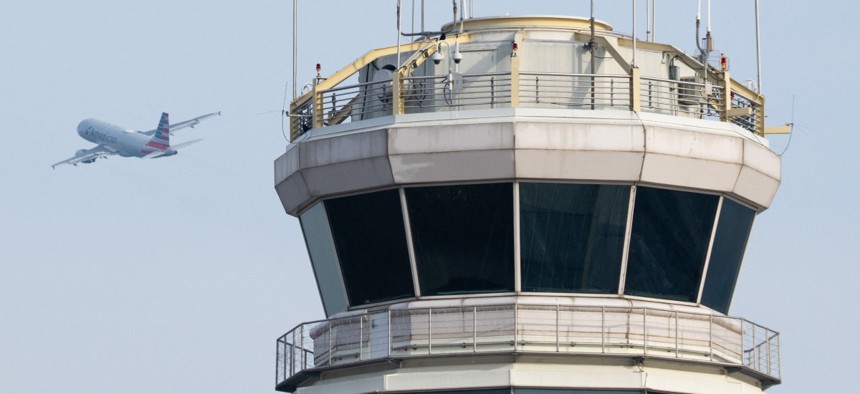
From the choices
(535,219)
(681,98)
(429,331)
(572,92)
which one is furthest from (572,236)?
(681,98)

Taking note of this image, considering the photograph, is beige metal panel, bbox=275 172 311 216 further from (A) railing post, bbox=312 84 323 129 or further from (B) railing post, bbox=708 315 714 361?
(B) railing post, bbox=708 315 714 361

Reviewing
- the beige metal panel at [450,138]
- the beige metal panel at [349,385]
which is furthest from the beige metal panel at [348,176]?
the beige metal panel at [349,385]

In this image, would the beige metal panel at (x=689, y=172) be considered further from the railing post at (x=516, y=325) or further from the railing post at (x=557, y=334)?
the railing post at (x=516, y=325)

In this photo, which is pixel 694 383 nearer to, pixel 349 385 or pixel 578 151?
pixel 578 151

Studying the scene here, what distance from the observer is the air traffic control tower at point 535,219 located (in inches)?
1485

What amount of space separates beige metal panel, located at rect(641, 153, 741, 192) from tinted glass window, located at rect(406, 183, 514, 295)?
270cm

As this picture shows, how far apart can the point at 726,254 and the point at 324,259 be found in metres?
7.99

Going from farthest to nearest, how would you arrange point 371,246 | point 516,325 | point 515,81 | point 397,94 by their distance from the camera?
point 371,246 → point 397,94 → point 515,81 → point 516,325

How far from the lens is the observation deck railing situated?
38812 millimetres

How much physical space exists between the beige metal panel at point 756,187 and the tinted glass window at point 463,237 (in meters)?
4.66

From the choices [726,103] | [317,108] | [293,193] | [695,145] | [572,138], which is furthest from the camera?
[293,193]

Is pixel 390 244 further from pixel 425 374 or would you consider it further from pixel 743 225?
pixel 743 225

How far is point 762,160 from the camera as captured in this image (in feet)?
130

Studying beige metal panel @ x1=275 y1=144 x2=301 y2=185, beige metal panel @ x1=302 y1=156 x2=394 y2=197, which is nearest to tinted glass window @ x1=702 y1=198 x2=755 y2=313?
beige metal panel @ x1=302 y1=156 x2=394 y2=197
